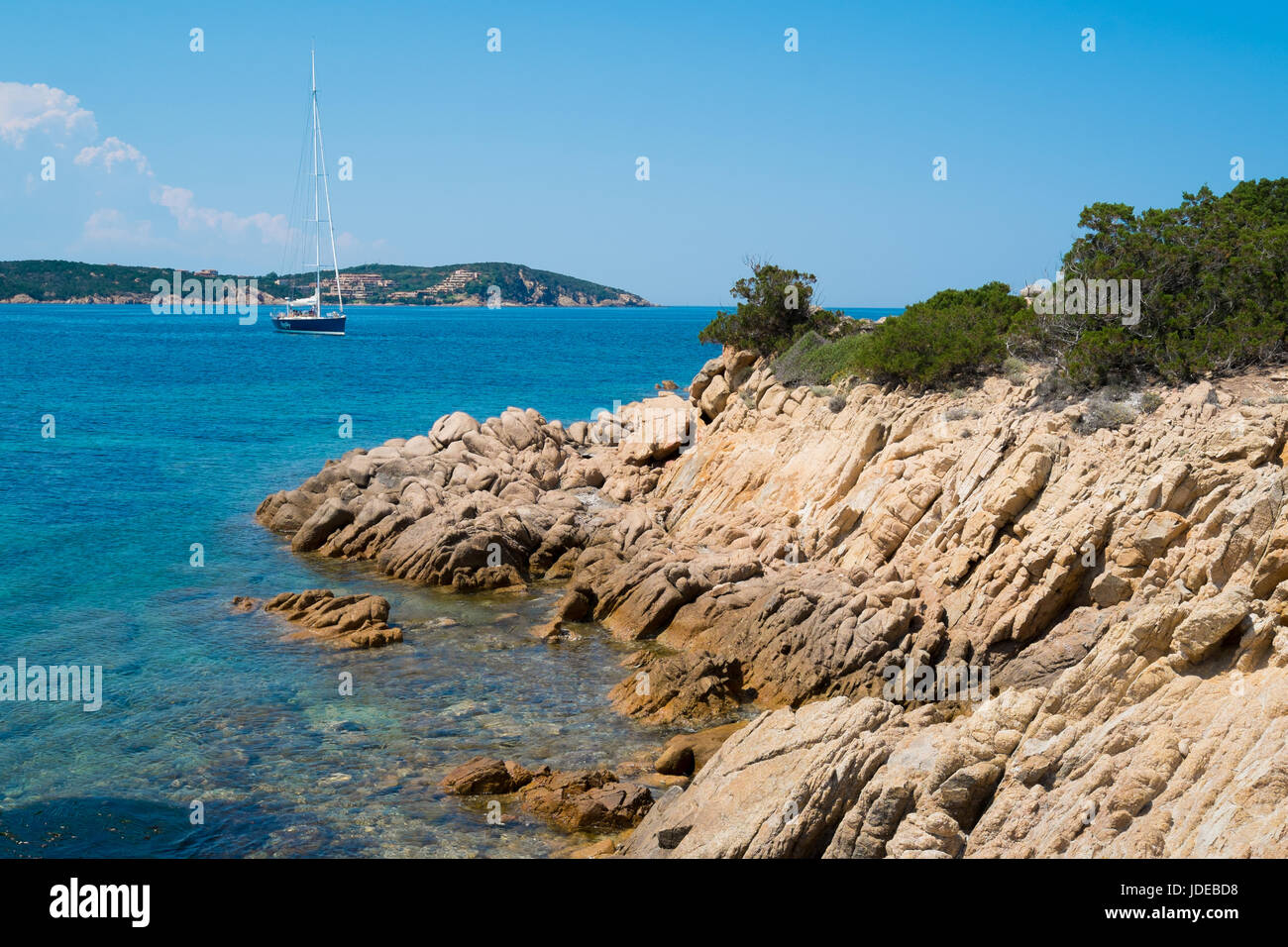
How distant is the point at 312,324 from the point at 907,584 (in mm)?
94968

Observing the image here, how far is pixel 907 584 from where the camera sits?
20.4 meters

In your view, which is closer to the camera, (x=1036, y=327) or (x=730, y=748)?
(x=730, y=748)

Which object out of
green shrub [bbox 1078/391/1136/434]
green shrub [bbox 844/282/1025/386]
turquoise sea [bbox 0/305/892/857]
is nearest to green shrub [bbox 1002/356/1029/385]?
green shrub [bbox 844/282/1025/386]

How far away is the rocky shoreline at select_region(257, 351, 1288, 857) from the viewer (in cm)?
1099

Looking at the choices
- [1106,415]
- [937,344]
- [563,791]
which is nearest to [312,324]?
[937,344]

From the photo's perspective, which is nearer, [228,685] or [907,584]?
[228,685]

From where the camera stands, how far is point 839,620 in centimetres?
1962

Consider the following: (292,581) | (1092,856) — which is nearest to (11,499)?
(292,581)

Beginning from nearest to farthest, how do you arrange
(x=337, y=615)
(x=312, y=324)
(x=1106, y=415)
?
(x=1106, y=415)
(x=337, y=615)
(x=312, y=324)

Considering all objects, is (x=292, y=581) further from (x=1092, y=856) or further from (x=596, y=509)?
(x=1092, y=856)

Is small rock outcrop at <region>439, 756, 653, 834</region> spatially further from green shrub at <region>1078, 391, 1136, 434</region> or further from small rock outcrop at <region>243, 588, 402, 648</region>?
green shrub at <region>1078, 391, 1136, 434</region>

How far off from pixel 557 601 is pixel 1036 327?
14.1m

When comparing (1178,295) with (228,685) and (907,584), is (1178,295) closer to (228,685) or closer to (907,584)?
(907,584)
